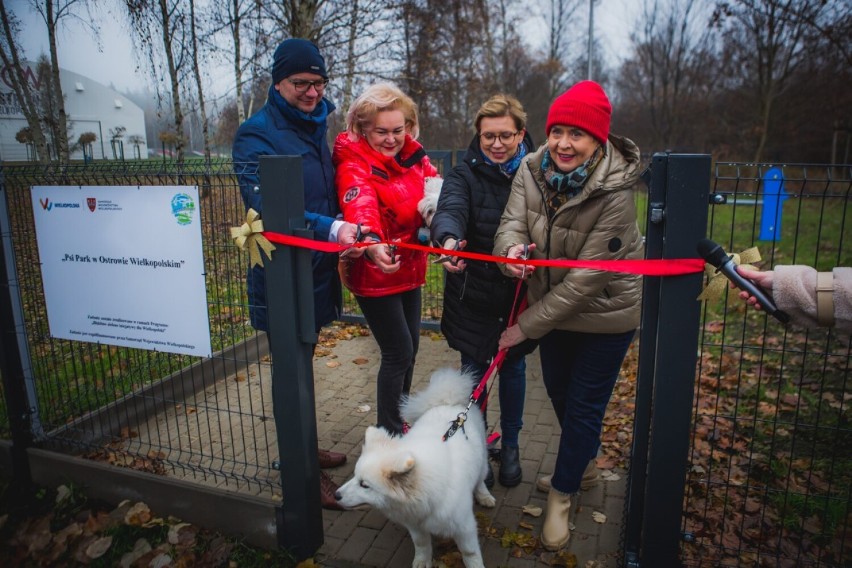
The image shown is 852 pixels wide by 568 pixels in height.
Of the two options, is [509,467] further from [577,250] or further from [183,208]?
[183,208]

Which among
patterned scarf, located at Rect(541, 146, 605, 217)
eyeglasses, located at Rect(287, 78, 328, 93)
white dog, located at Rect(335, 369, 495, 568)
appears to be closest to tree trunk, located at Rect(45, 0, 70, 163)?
eyeglasses, located at Rect(287, 78, 328, 93)

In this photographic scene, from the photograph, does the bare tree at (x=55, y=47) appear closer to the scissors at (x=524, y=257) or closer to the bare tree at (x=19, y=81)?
the bare tree at (x=19, y=81)

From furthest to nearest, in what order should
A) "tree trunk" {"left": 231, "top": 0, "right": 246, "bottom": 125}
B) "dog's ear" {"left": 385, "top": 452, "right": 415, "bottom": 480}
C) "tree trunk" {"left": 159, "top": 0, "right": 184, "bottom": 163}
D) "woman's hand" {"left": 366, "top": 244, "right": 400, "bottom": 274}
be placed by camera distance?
"tree trunk" {"left": 231, "top": 0, "right": 246, "bottom": 125} → "tree trunk" {"left": 159, "top": 0, "right": 184, "bottom": 163} → "woman's hand" {"left": 366, "top": 244, "right": 400, "bottom": 274} → "dog's ear" {"left": 385, "top": 452, "right": 415, "bottom": 480}

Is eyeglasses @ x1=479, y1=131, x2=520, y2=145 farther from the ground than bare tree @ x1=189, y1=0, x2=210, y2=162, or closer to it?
closer to it

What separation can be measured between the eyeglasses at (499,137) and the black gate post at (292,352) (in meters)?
1.09

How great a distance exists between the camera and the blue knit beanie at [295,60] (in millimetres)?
2846

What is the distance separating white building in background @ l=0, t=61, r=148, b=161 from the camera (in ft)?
12.7

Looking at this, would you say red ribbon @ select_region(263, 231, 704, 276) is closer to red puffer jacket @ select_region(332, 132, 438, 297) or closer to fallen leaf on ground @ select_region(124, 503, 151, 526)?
red puffer jacket @ select_region(332, 132, 438, 297)

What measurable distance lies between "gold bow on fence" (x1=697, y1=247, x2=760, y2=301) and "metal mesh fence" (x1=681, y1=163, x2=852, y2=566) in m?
0.16

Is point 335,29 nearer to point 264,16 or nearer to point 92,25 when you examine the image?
point 264,16

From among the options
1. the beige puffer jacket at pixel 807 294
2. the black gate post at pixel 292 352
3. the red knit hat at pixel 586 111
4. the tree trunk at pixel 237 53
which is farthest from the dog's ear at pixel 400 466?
the tree trunk at pixel 237 53

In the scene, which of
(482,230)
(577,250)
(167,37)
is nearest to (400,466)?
(577,250)

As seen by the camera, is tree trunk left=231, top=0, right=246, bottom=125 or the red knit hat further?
tree trunk left=231, top=0, right=246, bottom=125

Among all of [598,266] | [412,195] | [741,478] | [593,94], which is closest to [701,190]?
[598,266]
